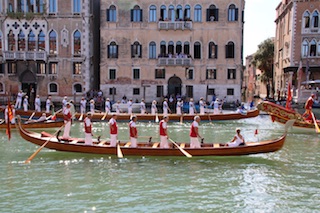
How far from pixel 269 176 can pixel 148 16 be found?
21.5 metres

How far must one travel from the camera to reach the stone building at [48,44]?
29.0 metres

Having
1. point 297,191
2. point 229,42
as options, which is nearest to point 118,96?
point 229,42

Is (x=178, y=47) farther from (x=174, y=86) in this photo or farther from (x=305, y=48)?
(x=305, y=48)

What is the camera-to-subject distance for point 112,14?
29.3 m

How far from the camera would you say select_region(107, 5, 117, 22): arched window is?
29.2 metres

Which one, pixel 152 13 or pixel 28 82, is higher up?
pixel 152 13

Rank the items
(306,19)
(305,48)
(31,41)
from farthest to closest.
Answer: (305,48) → (306,19) → (31,41)

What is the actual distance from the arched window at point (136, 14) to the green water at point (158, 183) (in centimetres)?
1810

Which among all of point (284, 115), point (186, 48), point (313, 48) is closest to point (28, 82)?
point (186, 48)

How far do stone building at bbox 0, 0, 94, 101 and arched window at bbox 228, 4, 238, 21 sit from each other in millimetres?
11364

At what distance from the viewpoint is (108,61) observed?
29.6m

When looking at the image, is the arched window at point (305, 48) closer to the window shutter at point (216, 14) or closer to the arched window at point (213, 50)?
the arched window at point (213, 50)

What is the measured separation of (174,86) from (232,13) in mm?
7517

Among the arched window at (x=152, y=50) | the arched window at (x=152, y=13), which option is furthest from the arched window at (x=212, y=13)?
the arched window at (x=152, y=50)
